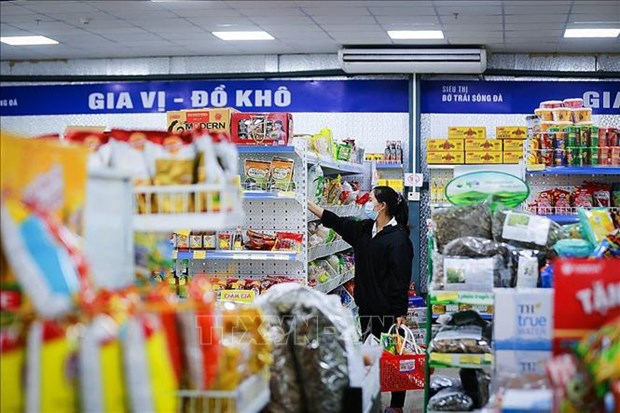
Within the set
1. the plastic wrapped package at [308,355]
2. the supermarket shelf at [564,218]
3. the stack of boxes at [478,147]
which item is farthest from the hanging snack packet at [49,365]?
the stack of boxes at [478,147]

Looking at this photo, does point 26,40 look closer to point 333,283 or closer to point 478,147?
point 478,147

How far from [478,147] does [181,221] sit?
9.13 metres

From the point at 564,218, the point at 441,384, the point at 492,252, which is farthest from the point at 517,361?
the point at 564,218

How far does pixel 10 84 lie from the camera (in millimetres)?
13953

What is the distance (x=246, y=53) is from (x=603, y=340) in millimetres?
11307

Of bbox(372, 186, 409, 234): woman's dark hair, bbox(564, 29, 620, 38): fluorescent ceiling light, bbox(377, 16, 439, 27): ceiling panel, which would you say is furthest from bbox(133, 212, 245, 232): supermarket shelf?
bbox(564, 29, 620, 38): fluorescent ceiling light

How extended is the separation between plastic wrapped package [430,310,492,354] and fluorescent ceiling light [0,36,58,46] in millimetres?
8775

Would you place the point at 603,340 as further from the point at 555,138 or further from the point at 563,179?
the point at 563,179

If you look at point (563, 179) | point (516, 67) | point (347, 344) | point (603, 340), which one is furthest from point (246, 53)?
point (603, 340)

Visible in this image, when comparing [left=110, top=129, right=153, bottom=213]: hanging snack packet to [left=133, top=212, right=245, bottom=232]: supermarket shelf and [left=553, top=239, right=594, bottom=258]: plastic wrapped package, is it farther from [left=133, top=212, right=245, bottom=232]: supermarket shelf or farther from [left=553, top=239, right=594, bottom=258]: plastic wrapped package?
[left=553, top=239, right=594, bottom=258]: plastic wrapped package

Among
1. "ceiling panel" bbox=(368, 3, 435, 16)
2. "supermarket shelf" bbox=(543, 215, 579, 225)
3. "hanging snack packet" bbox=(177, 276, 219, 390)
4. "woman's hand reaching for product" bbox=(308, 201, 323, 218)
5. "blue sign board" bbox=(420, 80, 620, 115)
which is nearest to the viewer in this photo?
"hanging snack packet" bbox=(177, 276, 219, 390)

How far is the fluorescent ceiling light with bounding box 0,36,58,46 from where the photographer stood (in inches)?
470

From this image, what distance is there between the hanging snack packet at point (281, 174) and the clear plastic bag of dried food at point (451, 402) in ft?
6.05

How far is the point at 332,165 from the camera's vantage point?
7.46m
